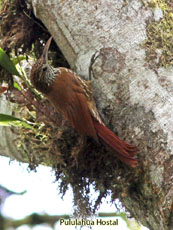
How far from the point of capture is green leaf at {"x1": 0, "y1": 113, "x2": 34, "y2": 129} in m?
2.72

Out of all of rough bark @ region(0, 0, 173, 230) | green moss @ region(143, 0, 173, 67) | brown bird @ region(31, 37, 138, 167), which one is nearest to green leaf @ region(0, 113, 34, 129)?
brown bird @ region(31, 37, 138, 167)

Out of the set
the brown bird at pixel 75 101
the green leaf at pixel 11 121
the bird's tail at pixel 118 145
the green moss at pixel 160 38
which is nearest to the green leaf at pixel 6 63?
the brown bird at pixel 75 101

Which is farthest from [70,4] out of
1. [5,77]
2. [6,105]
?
[6,105]

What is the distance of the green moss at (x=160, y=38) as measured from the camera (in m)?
2.31

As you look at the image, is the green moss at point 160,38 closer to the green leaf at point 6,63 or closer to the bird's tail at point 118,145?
the bird's tail at point 118,145

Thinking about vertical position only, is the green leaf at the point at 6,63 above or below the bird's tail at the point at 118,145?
above

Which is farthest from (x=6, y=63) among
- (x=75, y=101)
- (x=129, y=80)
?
(x=129, y=80)

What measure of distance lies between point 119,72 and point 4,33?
1.04m

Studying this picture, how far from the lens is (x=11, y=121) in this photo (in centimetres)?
279

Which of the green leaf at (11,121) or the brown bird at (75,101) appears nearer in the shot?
the brown bird at (75,101)

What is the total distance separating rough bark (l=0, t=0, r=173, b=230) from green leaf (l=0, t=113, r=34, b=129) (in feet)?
1.73

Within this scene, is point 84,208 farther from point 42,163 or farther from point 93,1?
point 93,1

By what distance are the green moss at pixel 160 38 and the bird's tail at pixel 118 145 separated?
447mm

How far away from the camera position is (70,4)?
2516mm
